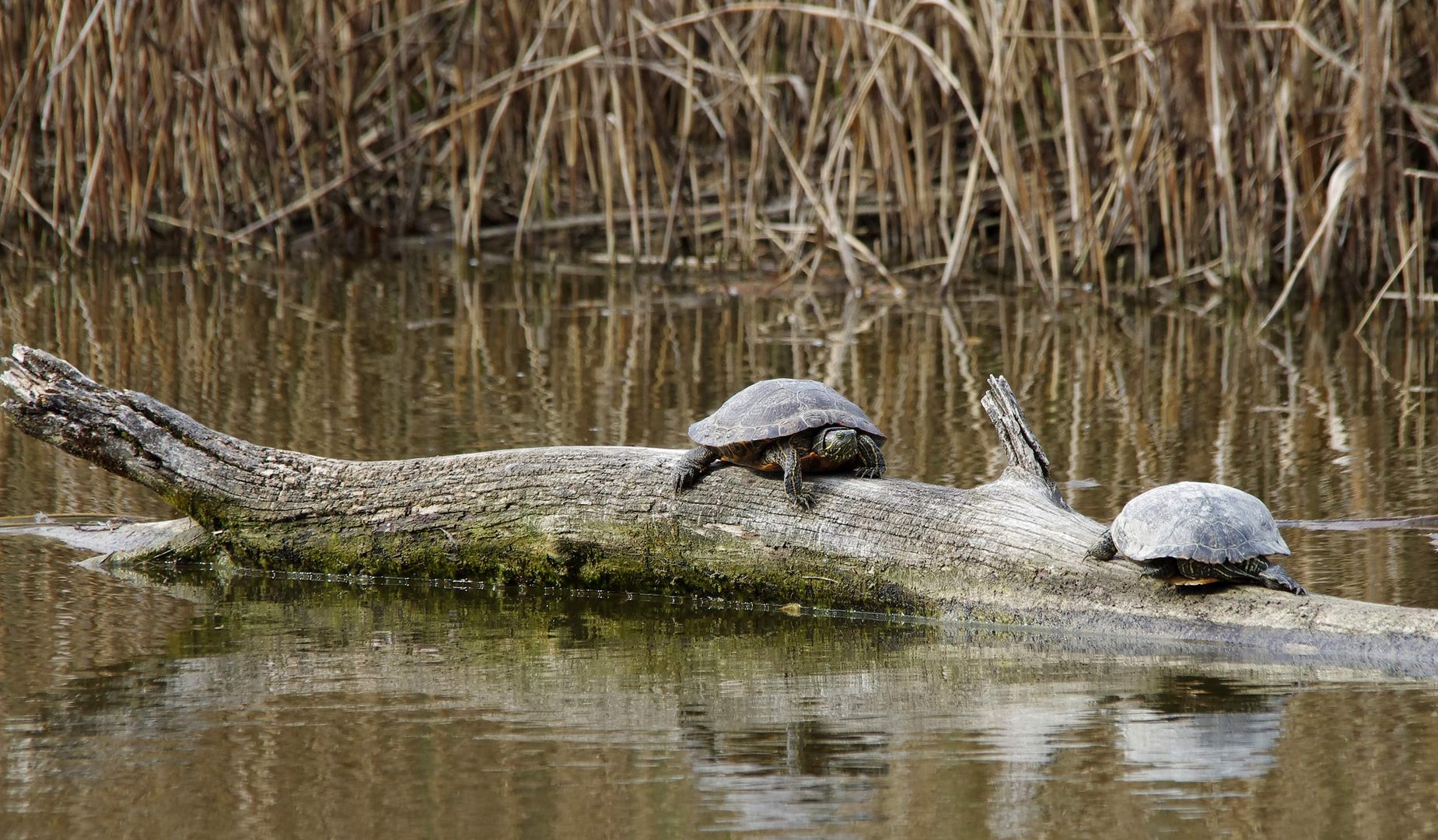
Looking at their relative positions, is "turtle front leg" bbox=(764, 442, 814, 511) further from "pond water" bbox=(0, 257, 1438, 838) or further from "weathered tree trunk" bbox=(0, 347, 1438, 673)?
"pond water" bbox=(0, 257, 1438, 838)

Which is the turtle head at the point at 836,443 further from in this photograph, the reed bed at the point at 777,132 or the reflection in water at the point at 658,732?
the reed bed at the point at 777,132

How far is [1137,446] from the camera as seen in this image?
6.26 m

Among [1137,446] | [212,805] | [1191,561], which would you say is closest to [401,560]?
[212,805]

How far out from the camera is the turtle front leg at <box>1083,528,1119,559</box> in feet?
12.5

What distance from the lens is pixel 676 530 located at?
14.3ft

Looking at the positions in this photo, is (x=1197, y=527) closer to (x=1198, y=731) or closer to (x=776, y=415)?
(x=1198, y=731)

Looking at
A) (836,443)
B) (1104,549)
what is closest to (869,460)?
(836,443)

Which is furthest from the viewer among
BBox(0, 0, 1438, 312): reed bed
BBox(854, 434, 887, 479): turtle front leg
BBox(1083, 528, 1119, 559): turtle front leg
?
BBox(0, 0, 1438, 312): reed bed

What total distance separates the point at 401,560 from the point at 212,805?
6.34ft

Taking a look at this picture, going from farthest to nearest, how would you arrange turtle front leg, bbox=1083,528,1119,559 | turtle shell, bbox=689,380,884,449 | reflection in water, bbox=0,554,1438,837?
turtle shell, bbox=689,380,884,449
turtle front leg, bbox=1083,528,1119,559
reflection in water, bbox=0,554,1438,837

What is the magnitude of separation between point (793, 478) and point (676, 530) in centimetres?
37

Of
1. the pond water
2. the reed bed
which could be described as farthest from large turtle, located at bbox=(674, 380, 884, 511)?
the reed bed

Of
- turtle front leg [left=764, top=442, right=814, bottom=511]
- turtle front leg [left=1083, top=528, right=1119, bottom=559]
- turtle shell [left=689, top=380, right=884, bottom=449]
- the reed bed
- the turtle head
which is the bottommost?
turtle front leg [left=1083, top=528, right=1119, bottom=559]

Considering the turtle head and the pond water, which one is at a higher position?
the turtle head
